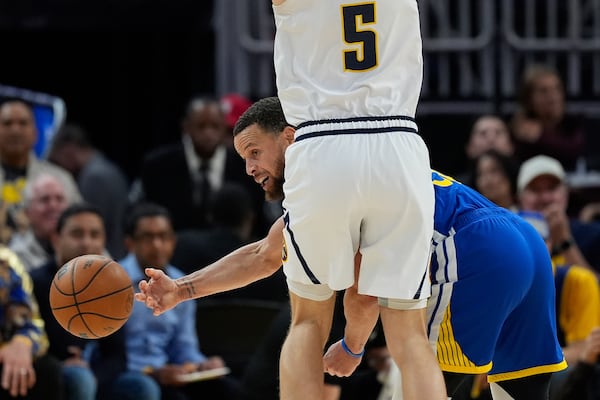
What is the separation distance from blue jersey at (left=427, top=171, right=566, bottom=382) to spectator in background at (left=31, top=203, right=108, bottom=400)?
3256 mm

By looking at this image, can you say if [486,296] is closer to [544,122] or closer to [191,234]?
[191,234]

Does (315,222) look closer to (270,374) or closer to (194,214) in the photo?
(270,374)

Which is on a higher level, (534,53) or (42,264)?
(534,53)

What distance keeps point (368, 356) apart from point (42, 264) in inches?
98.5

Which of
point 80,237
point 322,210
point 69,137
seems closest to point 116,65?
point 69,137

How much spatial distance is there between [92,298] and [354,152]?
1.43 metres

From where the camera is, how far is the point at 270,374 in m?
7.91

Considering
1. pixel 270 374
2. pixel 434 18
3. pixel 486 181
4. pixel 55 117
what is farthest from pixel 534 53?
pixel 270 374

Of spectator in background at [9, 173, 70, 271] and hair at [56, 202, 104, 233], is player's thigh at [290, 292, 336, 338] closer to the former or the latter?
hair at [56, 202, 104, 233]

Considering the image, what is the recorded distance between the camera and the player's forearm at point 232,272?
19.1 feet

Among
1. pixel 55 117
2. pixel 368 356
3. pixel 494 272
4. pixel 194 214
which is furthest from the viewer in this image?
pixel 55 117

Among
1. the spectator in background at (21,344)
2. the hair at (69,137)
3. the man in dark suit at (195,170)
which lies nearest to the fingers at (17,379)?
the spectator in background at (21,344)

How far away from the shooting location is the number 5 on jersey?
5.27 metres

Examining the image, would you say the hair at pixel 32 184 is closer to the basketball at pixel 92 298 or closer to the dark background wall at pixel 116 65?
the dark background wall at pixel 116 65
